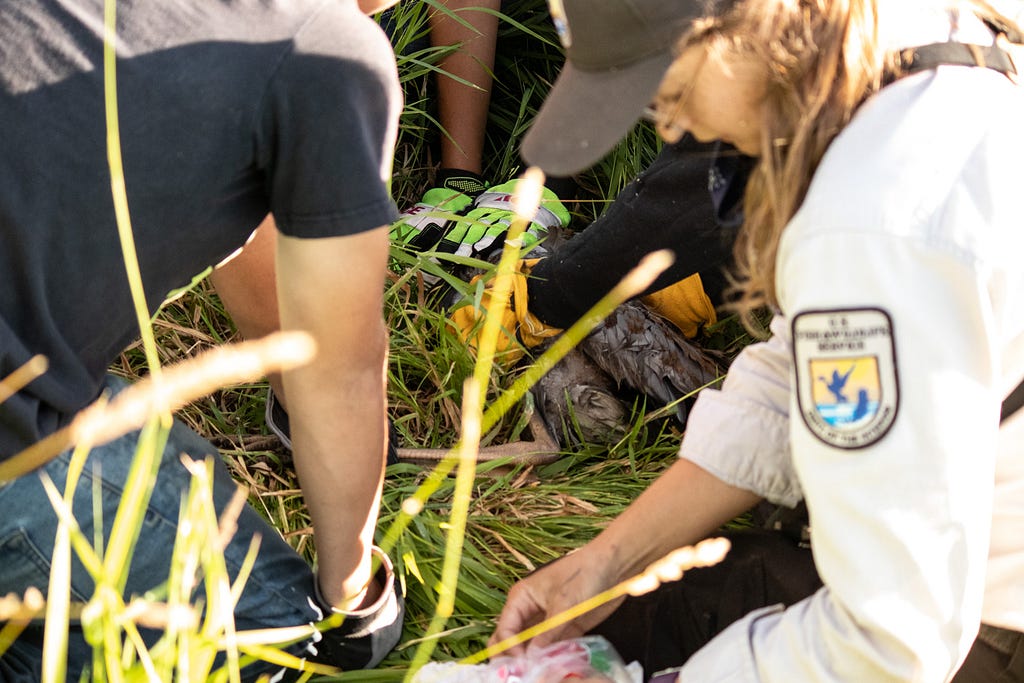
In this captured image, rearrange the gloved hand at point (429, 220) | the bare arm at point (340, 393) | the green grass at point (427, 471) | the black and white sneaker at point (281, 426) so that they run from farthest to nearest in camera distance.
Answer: the gloved hand at point (429, 220) → the black and white sneaker at point (281, 426) → the green grass at point (427, 471) → the bare arm at point (340, 393)

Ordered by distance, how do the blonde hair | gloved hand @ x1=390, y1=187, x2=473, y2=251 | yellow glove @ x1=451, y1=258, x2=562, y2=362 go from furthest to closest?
gloved hand @ x1=390, y1=187, x2=473, y2=251 → yellow glove @ x1=451, y1=258, x2=562, y2=362 → the blonde hair

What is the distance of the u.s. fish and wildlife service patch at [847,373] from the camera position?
876 millimetres

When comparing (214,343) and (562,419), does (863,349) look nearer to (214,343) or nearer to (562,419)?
(562,419)

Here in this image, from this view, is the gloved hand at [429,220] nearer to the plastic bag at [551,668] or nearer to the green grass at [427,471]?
the green grass at [427,471]

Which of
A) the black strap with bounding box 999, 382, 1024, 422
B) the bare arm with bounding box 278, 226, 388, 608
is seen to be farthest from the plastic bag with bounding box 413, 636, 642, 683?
the black strap with bounding box 999, 382, 1024, 422

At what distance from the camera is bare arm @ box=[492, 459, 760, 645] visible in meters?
1.31

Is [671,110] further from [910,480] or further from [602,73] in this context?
[910,480]

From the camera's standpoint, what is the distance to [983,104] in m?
0.94

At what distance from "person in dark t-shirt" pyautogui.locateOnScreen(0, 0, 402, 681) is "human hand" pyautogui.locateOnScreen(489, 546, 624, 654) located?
225 mm

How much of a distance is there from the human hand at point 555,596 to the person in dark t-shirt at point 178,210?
0.22 m

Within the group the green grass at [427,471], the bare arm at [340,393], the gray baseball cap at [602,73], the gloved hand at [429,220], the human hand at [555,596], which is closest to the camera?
the gray baseball cap at [602,73]

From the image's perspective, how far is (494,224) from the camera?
2350 millimetres

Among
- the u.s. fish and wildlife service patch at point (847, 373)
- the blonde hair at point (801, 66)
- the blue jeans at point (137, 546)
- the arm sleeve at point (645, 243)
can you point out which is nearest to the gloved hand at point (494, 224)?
the arm sleeve at point (645, 243)

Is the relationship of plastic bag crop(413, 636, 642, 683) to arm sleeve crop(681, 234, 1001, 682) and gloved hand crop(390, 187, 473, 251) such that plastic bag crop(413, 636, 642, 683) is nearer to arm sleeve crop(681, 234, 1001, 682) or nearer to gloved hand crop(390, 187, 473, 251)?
arm sleeve crop(681, 234, 1001, 682)
